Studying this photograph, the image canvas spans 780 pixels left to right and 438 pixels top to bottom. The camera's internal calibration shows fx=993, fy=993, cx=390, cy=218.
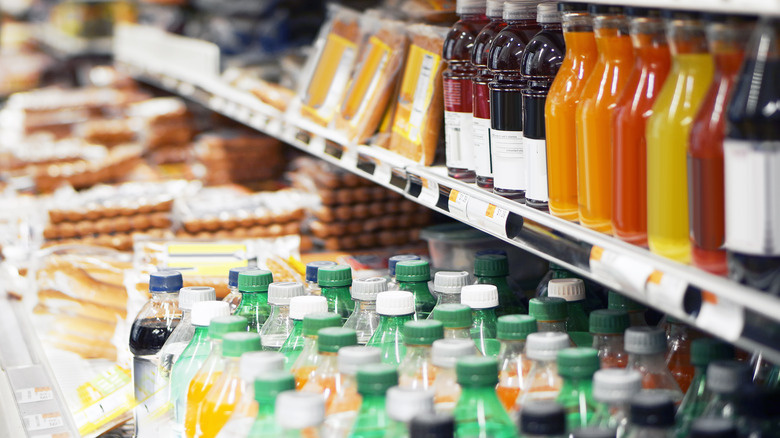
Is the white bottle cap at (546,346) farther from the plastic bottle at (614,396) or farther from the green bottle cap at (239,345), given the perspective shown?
the green bottle cap at (239,345)

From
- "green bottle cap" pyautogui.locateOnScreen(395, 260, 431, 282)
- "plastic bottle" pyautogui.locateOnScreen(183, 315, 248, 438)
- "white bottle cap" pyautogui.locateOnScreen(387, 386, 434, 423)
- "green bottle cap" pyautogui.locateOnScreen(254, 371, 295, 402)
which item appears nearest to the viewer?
"white bottle cap" pyautogui.locateOnScreen(387, 386, 434, 423)

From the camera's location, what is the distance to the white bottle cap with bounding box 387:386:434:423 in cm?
132

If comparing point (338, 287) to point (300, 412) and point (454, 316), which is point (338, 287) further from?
point (300, 412)

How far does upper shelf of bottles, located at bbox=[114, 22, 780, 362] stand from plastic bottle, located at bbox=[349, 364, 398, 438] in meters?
0.33

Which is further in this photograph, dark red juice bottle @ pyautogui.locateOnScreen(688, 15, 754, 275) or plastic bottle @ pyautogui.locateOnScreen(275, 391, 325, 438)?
plastic bottle @ pyautogui.locateOnScreen(275, 391, 325, 438)

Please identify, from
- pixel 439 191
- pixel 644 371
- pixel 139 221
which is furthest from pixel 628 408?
pixel 139 221

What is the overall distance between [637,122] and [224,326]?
0.82 m

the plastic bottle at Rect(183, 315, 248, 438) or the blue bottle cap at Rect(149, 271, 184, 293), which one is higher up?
the blue bottle cap at Rect(149, 271, 184, 293)

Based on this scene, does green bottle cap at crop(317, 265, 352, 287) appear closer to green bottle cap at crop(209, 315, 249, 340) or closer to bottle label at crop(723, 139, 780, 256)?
green bottle cap at crop(209, 315, 249, 340)

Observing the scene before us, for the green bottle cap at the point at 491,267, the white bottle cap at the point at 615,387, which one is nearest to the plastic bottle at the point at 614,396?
the white bottle cap at the point at 615,387

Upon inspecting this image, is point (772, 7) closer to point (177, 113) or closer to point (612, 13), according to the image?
point (612, 13)

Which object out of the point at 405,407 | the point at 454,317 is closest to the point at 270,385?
the point at 405,407

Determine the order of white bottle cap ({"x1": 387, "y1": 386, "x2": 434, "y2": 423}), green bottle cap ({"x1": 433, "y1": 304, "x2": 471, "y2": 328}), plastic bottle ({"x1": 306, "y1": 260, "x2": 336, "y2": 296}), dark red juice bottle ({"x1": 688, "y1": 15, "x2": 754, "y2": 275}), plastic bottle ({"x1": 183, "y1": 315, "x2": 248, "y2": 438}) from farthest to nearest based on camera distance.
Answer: plastic bottle ({"x1": 306, "y1": 260, "x2": 336, "y2": 296}) < plastic bottle ({"x1": 183, "y1": 315, "x2": 248, "y2": 438}) < green bottle cap ({"x1": 433, "y1": 304, "x2": 471, "y2": 328}) < white bottle cap ({"x1": 387, "y1": 386, "x2": 434, "y2": 423}) < dark red juice bottle ({"x1": 688, "y1": 15, "x2": 754, "y2": 275})

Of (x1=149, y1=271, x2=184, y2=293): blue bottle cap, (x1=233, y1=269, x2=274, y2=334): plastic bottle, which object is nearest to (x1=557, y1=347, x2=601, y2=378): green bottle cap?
(x1=233, y1=269, x2=274, y2=334): plastic bottle
